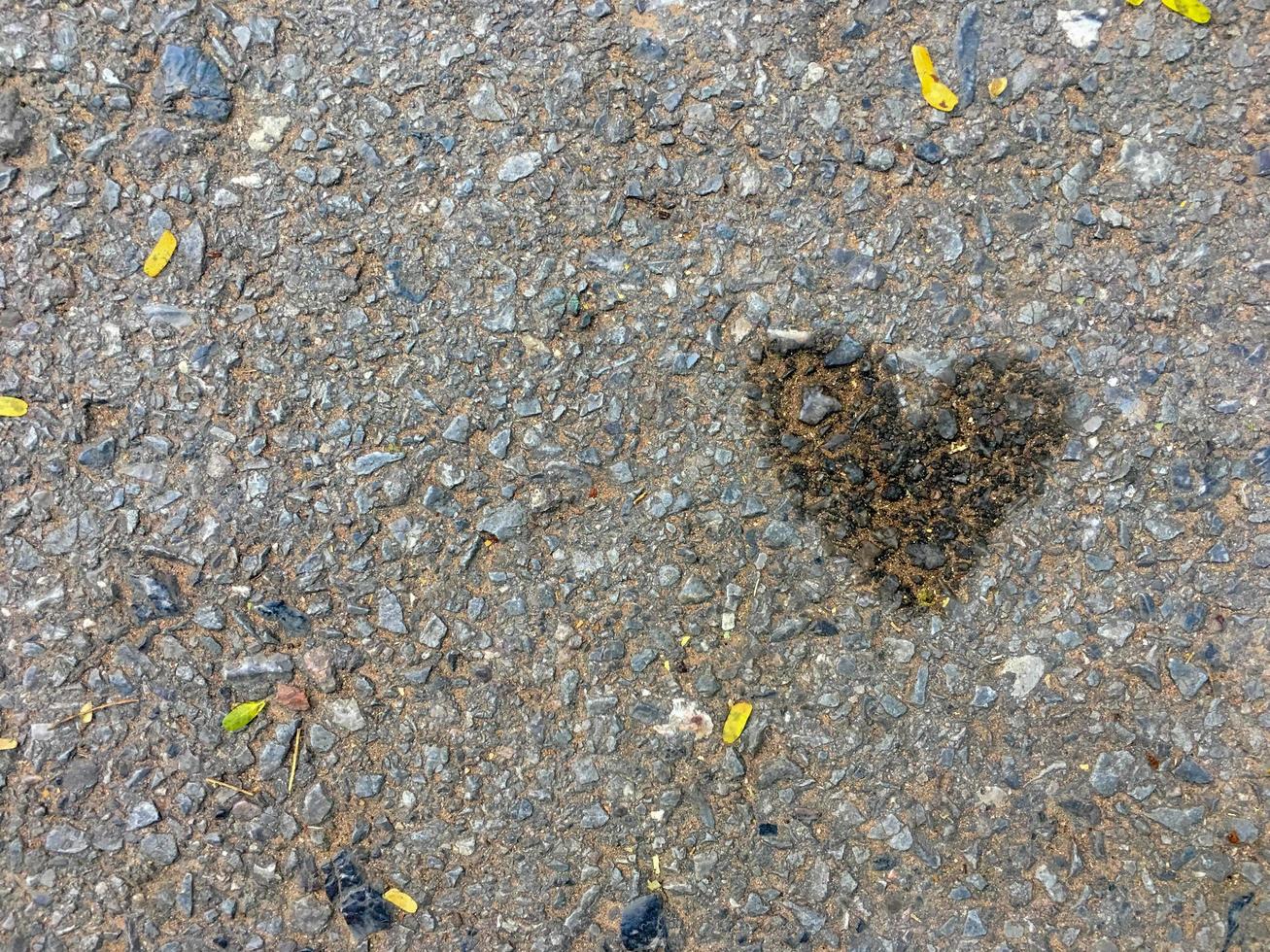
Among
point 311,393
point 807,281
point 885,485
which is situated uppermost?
point 311,393

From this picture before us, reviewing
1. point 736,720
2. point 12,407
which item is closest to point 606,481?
point 736,720

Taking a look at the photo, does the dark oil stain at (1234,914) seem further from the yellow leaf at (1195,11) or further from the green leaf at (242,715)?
the green leaf at (242,715)

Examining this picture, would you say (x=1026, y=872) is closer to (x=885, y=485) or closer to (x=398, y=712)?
(x=885, y=485)

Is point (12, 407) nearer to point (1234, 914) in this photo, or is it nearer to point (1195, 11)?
point (1195, 11)

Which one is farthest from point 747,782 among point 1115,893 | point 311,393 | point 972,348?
point 311,393

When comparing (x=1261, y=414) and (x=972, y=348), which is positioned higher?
(x=972, y=348)

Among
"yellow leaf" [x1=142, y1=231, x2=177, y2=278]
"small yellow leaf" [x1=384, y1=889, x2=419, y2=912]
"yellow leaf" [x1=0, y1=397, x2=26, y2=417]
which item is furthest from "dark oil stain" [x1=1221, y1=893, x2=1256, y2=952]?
"yellow leaf" [x1=0, y1=397, x2=26, y2=417]
